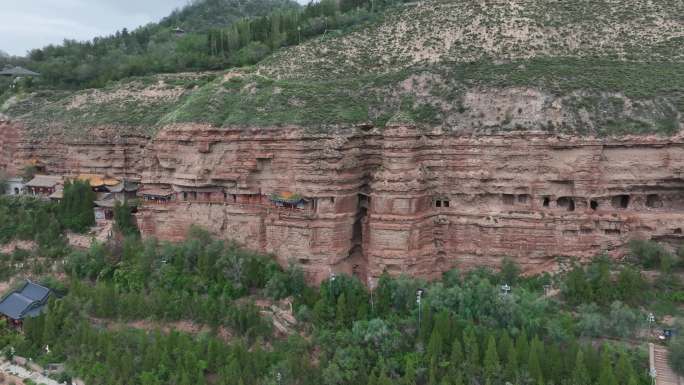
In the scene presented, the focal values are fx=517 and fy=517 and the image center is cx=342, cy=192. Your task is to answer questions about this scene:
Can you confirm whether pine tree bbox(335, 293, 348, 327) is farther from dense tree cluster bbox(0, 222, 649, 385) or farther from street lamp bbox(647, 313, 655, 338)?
street lamp bbox(647, 313, 655, 338)

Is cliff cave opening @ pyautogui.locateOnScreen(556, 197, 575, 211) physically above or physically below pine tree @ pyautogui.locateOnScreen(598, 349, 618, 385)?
above

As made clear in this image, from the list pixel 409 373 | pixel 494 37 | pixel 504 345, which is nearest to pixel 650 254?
pixel 504 345

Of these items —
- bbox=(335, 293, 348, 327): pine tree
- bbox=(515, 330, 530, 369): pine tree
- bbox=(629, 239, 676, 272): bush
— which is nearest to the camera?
bbox=(515, 330, 530, 369): pine tree

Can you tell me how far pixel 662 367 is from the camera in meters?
23.8

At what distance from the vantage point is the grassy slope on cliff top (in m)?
32.8

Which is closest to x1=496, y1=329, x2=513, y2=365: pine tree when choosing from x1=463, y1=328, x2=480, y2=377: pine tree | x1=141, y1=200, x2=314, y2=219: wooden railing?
x1=463, y1=328, x2=480, y2=377: pine tree

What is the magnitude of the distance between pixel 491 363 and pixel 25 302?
28.6 metres

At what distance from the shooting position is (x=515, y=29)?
40469 millimetres

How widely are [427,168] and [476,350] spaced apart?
12.4 metres

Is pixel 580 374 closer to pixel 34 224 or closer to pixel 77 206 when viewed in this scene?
pixel 77 206

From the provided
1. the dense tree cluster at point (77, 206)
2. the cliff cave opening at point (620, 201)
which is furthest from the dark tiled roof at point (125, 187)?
the cliff cave opening at point (620, 201)

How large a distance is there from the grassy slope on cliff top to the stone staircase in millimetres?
12932

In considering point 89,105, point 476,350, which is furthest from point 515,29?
point 89,105

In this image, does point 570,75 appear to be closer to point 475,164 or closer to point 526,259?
point 475,164
